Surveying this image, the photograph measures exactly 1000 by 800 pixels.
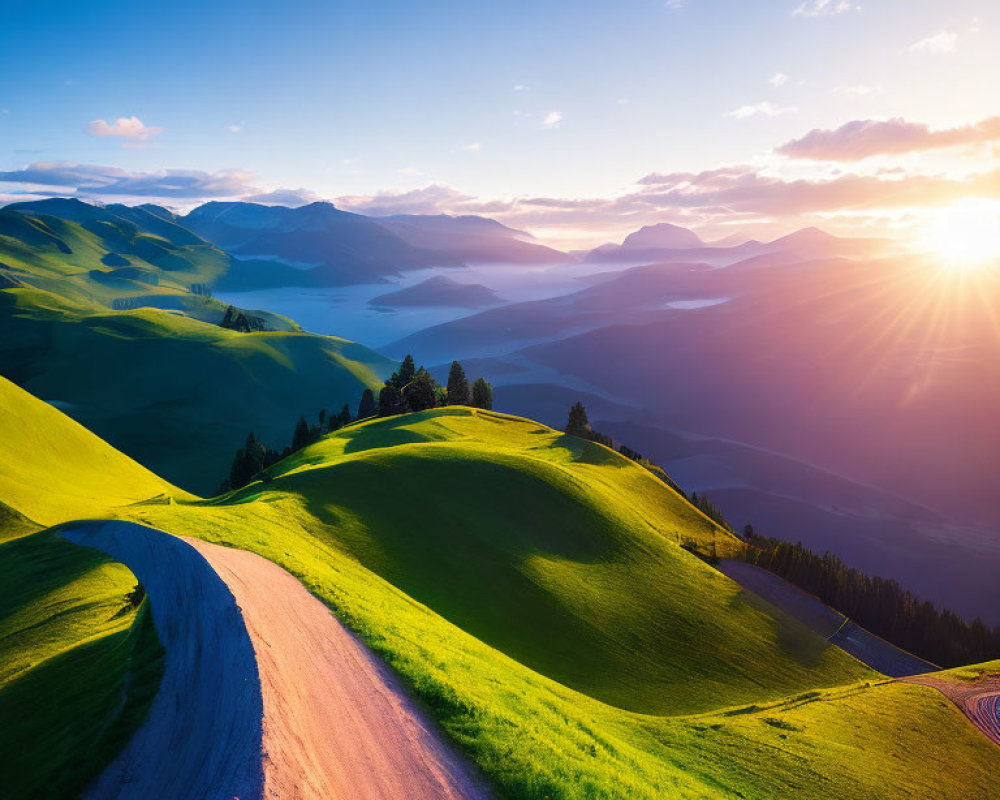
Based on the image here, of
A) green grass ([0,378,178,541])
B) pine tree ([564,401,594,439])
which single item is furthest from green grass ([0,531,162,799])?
pine tree ([564,401,594,439])

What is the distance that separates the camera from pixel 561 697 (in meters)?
21.9

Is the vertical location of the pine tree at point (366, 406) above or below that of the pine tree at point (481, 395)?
below

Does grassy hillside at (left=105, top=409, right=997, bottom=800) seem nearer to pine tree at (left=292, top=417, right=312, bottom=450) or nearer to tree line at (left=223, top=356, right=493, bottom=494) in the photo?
tree line at (left=223, top=356, right=493, bottom=494)

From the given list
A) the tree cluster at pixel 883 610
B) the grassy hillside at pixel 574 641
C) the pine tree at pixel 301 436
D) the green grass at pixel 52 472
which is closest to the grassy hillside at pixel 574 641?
the grassy hillside at pixel 574 641

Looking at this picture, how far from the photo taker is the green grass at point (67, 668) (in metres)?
13.2

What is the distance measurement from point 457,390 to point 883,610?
81837 millimetres

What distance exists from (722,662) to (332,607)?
27.4 m

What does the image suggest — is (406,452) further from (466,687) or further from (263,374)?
(263,374)

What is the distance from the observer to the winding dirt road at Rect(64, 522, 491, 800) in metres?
10.8

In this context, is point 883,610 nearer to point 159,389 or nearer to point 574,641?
point 574,641

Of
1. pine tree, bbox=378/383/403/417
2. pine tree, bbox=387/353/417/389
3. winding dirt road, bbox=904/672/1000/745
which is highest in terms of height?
pine tree, bbox=387/353/417/389

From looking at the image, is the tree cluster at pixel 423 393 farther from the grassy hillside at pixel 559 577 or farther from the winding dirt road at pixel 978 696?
the winding dirt road at pixel 978 696

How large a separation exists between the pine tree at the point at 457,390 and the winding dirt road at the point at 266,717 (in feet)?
316

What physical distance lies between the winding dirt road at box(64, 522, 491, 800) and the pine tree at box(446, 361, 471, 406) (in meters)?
96.4
